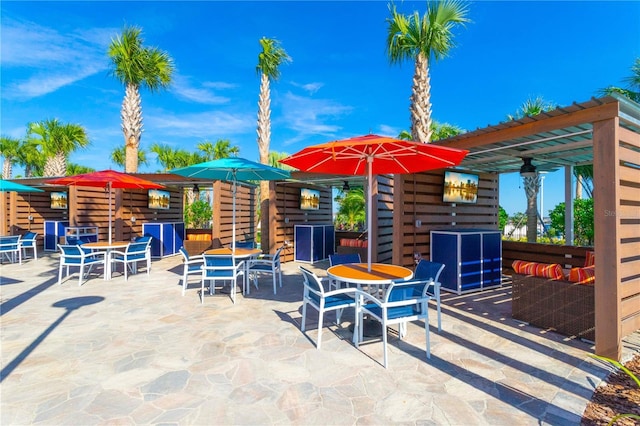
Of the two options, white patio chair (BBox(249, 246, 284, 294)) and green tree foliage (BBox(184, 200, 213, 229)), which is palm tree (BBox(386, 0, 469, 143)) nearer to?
white patio chair (BBox(249, 246, 284, 294))

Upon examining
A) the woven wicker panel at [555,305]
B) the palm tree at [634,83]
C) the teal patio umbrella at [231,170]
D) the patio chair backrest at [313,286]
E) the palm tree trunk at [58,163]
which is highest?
the palm tree at [634,83]

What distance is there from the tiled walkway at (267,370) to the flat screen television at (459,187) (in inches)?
94.1

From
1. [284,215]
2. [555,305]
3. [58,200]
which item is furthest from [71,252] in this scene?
[58,200]

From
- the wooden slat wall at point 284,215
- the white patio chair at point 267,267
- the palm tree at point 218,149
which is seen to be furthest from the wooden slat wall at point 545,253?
the palm tree at point 218,149

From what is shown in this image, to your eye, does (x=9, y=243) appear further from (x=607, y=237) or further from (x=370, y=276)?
(x=607, y=237)

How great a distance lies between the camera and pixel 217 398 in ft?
7.89

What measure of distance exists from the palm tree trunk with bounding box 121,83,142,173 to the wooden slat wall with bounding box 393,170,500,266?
11.0 meters

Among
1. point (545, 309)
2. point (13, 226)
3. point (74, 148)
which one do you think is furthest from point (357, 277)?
point (74, 148)

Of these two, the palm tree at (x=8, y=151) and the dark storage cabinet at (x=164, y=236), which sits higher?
the palm tree at (x=8, y=151)

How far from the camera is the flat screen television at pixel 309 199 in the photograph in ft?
32.6

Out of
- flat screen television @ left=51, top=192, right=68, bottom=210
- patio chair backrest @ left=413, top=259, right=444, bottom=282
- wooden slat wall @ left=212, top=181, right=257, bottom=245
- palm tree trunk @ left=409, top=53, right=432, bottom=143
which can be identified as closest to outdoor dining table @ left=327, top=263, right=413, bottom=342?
patio chair backrest @ left=413, top=259, right=444, bottom=282

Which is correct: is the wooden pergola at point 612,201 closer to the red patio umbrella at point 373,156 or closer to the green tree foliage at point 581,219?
the red patio umbrella at point 373,156

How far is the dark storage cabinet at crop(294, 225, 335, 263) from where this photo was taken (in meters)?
9.62

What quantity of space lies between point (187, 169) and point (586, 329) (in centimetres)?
611
